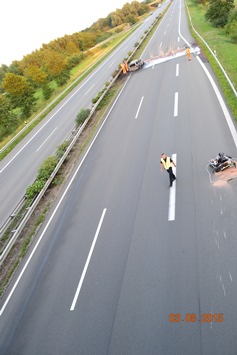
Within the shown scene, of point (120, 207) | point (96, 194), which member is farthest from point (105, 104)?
point (120, 207)

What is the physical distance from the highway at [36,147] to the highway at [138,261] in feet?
16.6

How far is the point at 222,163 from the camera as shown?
37.0ft

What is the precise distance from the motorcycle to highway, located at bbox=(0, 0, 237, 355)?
21.7 inches

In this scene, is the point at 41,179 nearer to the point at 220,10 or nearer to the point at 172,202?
the point at 172,202

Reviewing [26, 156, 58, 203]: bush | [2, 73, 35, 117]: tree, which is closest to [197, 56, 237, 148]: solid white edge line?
[26, 156, 58, 203]: bush

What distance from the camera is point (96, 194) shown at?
13.5m

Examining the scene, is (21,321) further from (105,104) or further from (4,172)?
(105,104)

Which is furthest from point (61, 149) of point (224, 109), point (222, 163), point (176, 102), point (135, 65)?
point (135, 65)

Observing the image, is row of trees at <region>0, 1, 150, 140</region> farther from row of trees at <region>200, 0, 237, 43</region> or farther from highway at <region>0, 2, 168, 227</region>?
row of trees at <region>200, 0, 237, 43</region>

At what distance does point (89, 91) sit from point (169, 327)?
1322 inches

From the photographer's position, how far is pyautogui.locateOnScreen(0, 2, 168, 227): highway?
61.2 ft

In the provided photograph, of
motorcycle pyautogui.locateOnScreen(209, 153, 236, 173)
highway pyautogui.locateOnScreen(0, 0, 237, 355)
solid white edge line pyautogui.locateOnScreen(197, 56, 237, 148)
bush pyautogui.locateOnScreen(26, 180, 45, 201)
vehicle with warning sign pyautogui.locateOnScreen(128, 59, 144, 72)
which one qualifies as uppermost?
vehicle with warning sign pyautogui.locateOnScreen(128, 59, 144, 72)

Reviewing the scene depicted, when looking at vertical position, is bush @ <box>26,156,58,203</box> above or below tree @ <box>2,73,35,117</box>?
below

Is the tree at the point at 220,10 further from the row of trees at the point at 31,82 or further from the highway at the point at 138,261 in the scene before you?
the highway at the point at 138,261
